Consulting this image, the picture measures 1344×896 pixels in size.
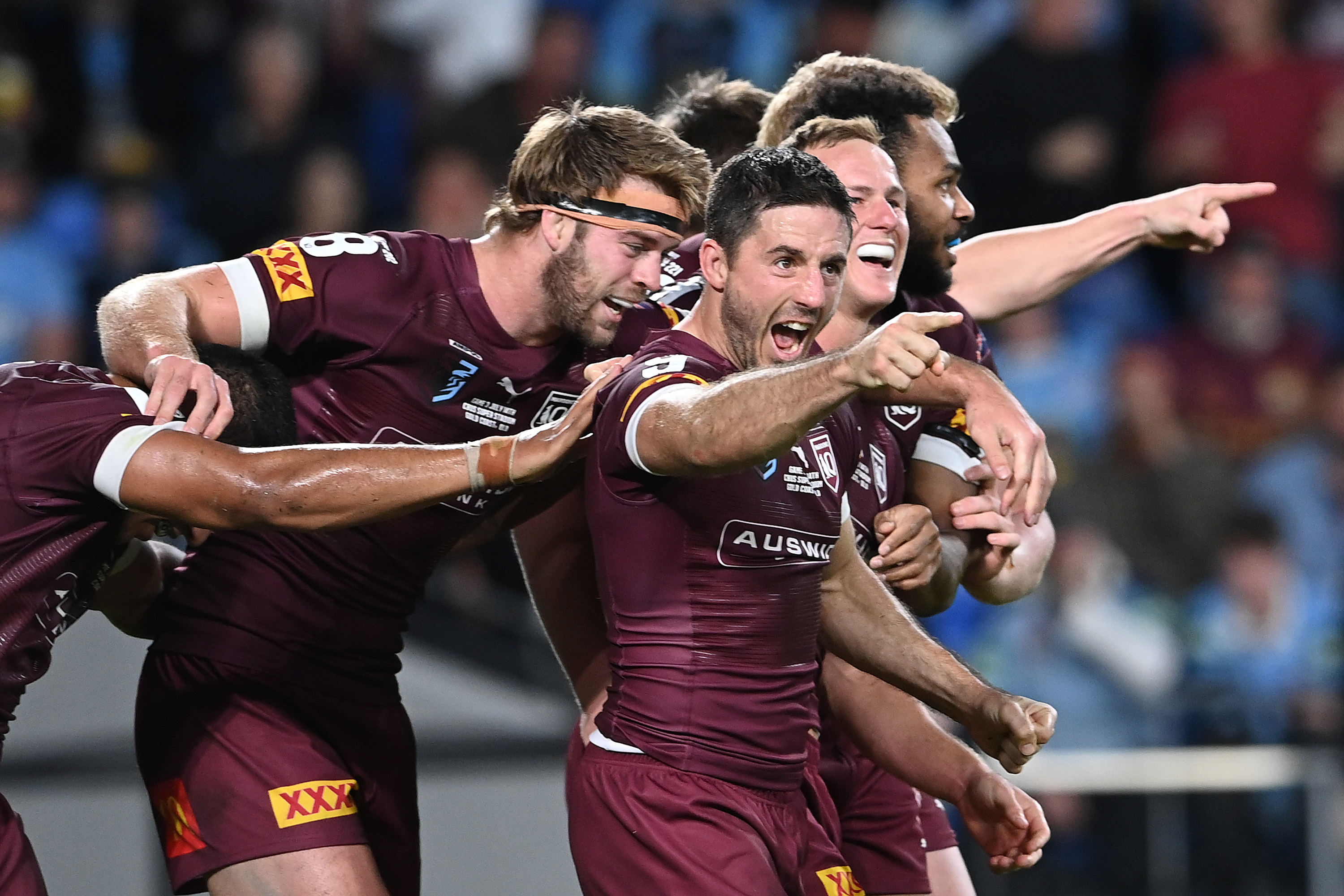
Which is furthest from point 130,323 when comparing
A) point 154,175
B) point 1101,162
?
point 1101,162

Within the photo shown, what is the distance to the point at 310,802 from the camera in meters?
4.65

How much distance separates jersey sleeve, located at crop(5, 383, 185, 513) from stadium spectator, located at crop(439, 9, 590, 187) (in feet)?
23.0

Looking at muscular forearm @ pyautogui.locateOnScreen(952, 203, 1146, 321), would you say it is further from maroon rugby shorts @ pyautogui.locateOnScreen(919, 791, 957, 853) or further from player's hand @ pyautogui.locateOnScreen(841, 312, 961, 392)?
player's hand @ pyautogui.locateOnScreen(841, 312, 961, 392)

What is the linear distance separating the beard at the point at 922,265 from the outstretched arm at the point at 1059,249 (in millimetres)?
468

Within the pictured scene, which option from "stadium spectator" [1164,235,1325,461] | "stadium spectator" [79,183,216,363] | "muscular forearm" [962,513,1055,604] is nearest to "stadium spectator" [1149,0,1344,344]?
"stadium spectator" [1164,235,1325,461]

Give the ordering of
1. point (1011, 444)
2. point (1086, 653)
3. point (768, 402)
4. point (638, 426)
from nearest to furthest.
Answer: point (768, 402), point (638, 426), point (1011, 444), point (1086, 653)

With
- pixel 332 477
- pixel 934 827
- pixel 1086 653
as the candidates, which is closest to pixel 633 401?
pixel 332 477

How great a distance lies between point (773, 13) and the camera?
11375 mm

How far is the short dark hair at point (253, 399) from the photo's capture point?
173 inches

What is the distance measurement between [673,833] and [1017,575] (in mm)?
1669

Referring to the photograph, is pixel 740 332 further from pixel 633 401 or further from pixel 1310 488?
pixel 1310 488

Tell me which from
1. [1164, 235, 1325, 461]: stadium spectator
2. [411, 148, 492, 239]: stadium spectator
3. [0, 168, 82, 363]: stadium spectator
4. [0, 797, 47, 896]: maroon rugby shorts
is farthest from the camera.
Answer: [411, 148, 492, 239]: stadium spectator

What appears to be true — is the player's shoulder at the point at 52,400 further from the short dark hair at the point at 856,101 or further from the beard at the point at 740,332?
the short dark hair at the point at 856,101

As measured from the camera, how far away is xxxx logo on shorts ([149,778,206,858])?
15.4 feet
